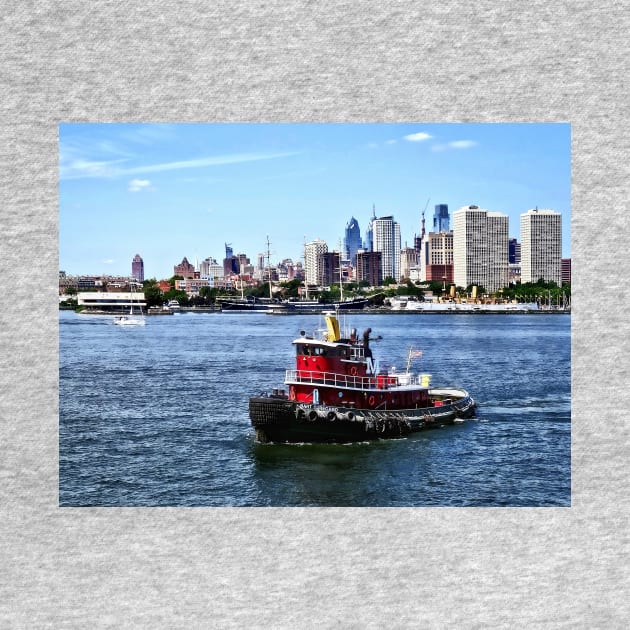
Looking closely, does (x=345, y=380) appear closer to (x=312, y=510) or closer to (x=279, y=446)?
(x=279, y=446)

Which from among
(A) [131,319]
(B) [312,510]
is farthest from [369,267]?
(A) [131,319]

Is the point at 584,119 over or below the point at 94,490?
over

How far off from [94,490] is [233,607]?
1.30m

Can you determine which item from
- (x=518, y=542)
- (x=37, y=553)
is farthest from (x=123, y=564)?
(x=518, y=542)

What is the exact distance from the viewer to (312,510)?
5.93 meters

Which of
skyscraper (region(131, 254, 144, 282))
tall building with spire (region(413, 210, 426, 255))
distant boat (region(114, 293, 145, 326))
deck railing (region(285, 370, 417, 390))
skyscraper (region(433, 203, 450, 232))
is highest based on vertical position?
skyscraper (region(433, 203, 450, 232))

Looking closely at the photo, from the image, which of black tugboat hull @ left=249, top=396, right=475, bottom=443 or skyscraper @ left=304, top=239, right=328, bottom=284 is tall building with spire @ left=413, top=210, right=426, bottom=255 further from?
black tugboat hull @ left=249, top=396, right=475, bottom=443

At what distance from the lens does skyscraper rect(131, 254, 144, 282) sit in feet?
25.0

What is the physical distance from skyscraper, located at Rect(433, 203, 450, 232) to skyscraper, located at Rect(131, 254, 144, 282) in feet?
8.46

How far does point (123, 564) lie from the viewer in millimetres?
5789

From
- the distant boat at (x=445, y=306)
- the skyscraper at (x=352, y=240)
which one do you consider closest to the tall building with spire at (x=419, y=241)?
the skyscraper at (x=352, y=240)

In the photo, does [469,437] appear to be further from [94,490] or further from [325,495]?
[94,490]

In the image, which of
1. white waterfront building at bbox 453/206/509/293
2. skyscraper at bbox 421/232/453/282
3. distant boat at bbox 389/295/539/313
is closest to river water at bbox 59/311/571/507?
distant boat at bbox 389/295/539/313

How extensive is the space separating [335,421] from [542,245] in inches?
125
